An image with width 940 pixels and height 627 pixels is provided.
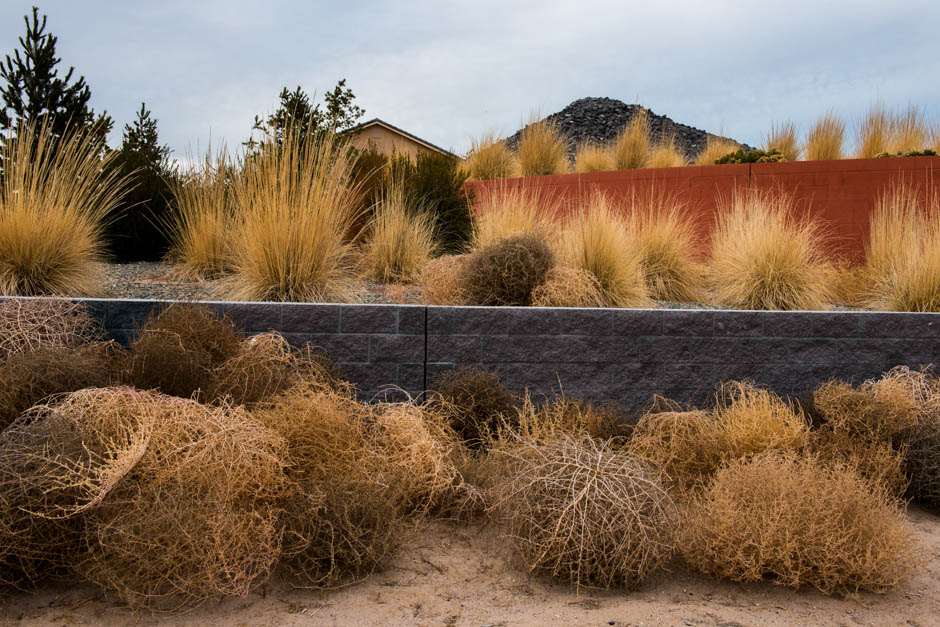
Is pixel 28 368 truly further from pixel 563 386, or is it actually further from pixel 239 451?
pixel 563 386

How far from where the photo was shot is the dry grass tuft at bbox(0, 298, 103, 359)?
150 inches

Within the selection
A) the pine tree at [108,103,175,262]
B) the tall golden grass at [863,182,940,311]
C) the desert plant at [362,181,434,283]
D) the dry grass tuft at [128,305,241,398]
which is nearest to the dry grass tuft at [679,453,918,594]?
the dry grass tuft at [128,305,241,398]

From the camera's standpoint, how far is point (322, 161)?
518 cm

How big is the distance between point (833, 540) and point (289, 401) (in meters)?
2.32

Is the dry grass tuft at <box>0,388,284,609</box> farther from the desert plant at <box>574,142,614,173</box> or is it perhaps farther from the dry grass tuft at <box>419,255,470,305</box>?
the desert plant at <box>574,142,614,173</box>

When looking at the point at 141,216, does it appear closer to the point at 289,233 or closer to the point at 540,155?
the point at 289,233

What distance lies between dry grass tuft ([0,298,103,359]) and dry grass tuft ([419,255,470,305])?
222 centimetres

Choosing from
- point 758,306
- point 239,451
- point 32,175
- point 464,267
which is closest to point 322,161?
point 464,267

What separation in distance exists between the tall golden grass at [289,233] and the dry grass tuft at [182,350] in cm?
77

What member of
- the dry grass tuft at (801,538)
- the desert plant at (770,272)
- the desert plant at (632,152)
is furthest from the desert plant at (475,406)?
the desert plant at (632,152)

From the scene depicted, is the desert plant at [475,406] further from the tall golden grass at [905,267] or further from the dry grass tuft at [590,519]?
the tall golden grass at [905,267]

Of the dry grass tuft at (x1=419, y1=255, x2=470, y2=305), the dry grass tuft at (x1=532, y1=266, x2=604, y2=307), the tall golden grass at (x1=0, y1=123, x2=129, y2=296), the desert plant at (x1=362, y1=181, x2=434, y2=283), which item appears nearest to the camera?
the tall golden grass at (x1=0, y1=123, x2=129, y2=296)

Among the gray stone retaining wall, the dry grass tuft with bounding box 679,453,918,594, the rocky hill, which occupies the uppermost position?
the rocky hill

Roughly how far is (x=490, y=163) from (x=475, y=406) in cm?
816
